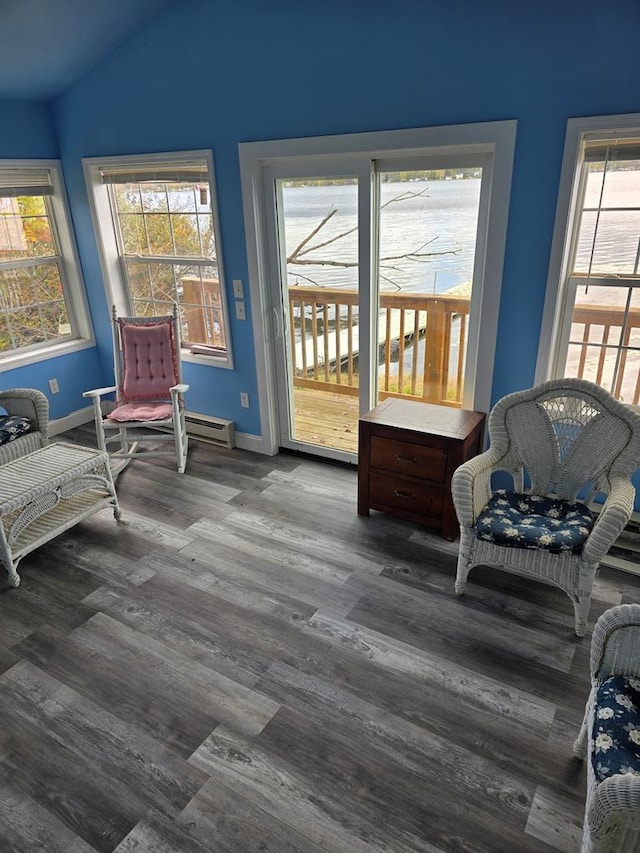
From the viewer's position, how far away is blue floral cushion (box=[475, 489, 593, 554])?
224cm

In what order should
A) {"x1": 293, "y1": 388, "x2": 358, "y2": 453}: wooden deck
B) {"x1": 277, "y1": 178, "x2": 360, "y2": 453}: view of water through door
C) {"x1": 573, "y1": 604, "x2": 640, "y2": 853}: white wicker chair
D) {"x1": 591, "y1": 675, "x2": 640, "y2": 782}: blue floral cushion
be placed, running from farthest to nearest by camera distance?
1. {"x1": 293, "y1": 388, "x2": 358, "y2": 453}: wooden deck
2. {"x1": 277, "y1": 178, "x2": 360, "y2": 453}: view of water through door
3. {"x1": 591, "y1": 675, "x2": 640, "y2": 782}: blue floral cushion
4. {"x1": 573, "y1": 604, "x2": 640, "y2": 853}: white wicker chair

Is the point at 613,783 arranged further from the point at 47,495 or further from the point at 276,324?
the point at 276,324

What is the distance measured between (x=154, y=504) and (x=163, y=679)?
1.40 metres

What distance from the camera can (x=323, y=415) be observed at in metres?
4.12

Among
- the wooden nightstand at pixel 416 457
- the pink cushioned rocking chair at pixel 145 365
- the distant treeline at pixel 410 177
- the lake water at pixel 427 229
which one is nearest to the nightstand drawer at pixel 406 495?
the wooden nightstand at pixel 416 457

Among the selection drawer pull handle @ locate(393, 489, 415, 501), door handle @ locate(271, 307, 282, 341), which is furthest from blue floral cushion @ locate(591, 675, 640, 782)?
door handle @ locate(271, 307, 282, 341)

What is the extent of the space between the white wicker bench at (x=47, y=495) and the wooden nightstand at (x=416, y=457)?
1488 millimetres

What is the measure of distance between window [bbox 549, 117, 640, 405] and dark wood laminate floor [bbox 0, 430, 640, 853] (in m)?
1.05

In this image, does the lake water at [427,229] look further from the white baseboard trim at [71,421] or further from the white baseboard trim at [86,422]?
the white baseboard trim at [71,421]

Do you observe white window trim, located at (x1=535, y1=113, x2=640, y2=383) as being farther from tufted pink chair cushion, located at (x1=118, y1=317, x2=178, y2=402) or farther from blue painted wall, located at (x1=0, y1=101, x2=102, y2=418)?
blue painted wall, located at (x1=0, y1=101, x2=102, y2=418)

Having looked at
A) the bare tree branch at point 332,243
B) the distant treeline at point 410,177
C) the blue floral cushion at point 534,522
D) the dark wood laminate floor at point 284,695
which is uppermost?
the distant treeline at point 410,177

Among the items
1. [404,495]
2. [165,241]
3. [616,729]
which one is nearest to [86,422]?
[165,241]

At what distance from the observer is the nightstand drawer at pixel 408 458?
2842mm

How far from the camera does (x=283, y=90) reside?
118 inches
